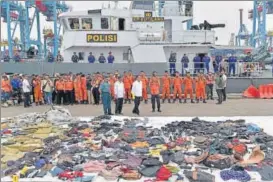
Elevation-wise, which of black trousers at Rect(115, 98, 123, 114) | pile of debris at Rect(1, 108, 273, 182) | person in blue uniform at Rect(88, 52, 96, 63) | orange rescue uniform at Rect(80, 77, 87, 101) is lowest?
pile of debris at Rect(1, 108, 273, 182)

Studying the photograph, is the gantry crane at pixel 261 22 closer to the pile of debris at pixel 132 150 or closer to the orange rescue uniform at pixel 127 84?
the orange rescue uniform at pixel 127 84

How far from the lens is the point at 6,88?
14930 mm

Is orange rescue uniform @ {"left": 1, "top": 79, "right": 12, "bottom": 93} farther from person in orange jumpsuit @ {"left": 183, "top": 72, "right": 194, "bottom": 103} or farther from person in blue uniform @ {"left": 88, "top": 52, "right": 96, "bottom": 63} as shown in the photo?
person in orange jumpsuit @ {"left": 183, "top": 72, "right": 194, "bottom": 103}

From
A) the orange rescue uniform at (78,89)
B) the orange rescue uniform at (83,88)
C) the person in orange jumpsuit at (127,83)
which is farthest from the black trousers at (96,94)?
the person in orange jumpsuit at (127,83)

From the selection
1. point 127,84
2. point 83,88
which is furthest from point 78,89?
point 127,84

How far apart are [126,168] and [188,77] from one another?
32.0ft

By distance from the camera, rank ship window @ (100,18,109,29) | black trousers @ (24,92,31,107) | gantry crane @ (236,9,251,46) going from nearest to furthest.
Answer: black trousers @ (24,92,31,107) → ship window @ (100,18,109,29) → gantry crane @ (236,9,251,46)

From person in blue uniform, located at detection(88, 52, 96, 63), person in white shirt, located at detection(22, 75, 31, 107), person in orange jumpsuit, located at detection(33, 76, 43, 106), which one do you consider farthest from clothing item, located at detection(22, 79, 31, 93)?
person in blue uniform, located at detection(88, 52, 96, 63)

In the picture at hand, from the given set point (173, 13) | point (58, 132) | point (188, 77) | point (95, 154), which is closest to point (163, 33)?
point (173, 13)

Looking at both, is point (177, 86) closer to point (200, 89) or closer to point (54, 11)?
point (200, 89)

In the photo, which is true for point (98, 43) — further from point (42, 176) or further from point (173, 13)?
point (42, 176)

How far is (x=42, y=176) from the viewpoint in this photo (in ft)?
20.2

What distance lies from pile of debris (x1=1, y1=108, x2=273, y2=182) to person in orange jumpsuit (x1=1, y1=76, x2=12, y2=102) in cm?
472

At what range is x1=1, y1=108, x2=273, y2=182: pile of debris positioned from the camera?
20.4ft
